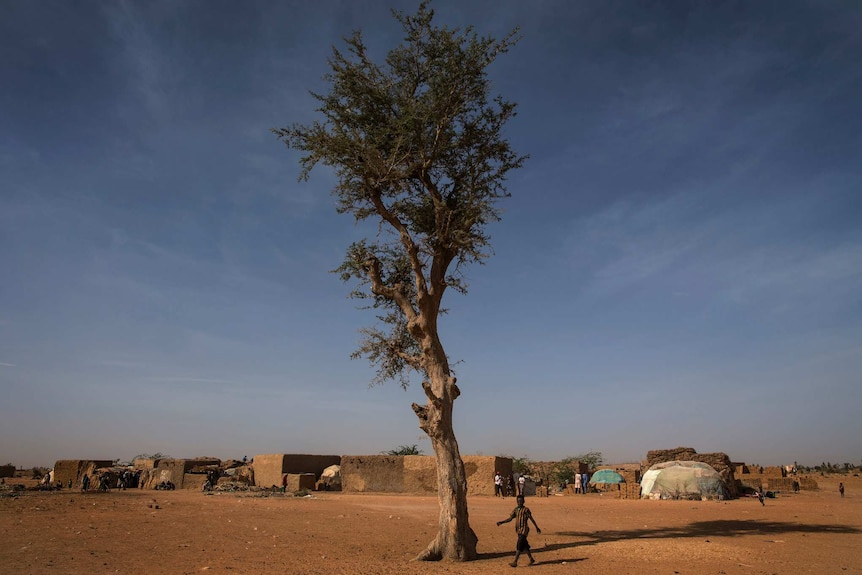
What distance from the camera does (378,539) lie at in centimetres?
1393

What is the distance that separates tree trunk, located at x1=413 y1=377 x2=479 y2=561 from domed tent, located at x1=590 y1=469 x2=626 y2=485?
3156 cm

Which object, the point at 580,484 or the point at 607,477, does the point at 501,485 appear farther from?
the point at 607,477

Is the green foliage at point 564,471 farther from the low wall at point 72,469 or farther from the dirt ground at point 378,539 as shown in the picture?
the low wall at point 72,469

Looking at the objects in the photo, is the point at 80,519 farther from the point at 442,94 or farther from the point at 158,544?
the point at 442,94

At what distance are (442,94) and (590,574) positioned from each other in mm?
10566

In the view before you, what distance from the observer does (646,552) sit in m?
11.9

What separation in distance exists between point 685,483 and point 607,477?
13589mm

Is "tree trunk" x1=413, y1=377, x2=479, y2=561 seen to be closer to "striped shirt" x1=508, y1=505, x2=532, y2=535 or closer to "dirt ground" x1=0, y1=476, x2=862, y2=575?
"dirt ground" x1=0, y1=476, x2=862, y2=575

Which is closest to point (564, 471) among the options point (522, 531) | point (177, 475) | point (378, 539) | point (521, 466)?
point (521, 466)

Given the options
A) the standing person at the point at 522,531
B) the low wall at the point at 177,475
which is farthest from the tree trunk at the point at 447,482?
the low wall at the point at 177,475

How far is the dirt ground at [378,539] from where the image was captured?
404 inches

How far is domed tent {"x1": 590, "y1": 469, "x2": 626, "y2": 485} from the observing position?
132 feet

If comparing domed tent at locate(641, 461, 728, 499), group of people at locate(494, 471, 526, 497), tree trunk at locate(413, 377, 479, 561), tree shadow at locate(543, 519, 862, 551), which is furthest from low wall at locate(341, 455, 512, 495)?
tree trunk at locate(413, 377, 479, 561)

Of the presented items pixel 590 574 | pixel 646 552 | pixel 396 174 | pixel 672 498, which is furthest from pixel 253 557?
pixel 672 498
